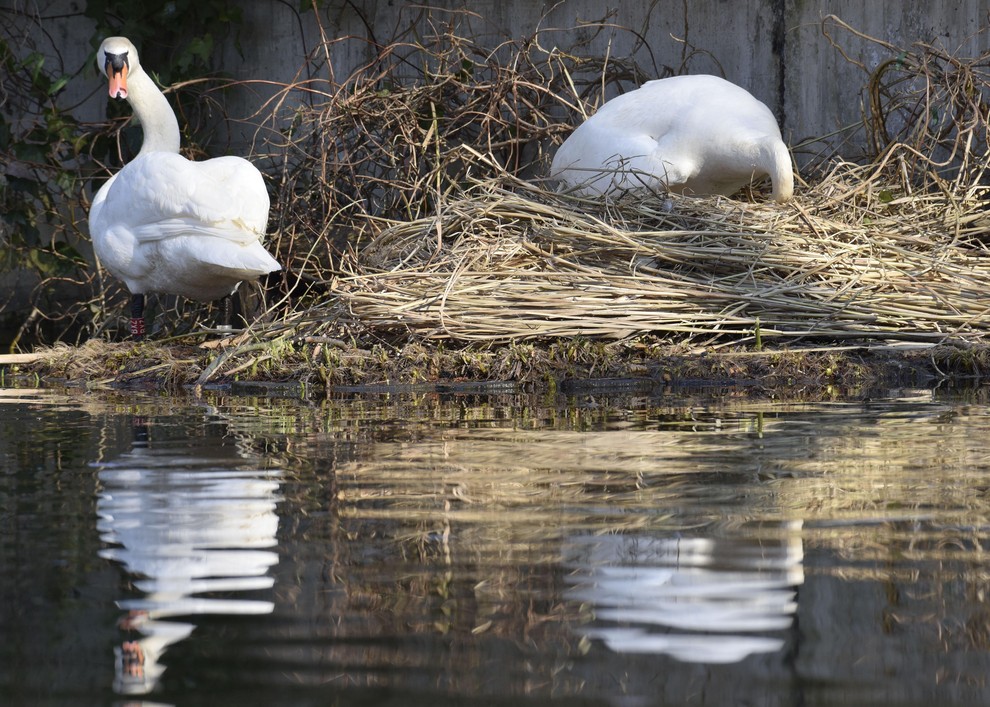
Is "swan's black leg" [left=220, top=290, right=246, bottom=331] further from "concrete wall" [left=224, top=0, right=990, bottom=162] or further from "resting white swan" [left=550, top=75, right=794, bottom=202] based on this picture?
"resting white swan" [left=550, top=75, right=794, bottom=202]

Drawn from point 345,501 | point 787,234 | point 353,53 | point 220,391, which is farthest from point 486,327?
point 353,53

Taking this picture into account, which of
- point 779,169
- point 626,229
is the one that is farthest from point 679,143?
point 626,229

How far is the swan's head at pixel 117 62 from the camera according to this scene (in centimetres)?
762

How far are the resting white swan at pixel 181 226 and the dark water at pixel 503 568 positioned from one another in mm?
2754

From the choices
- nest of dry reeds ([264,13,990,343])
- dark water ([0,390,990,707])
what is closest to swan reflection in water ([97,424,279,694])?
dark water ([0,390,990,707])

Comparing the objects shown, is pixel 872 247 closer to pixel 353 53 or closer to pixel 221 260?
pixel 221 260

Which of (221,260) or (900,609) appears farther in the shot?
(221,260)

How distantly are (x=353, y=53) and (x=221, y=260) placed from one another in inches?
106

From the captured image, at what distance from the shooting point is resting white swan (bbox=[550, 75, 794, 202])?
22.1 ft

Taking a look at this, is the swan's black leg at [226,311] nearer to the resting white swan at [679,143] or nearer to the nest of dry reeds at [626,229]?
the nest of dry reeds at [626,229]

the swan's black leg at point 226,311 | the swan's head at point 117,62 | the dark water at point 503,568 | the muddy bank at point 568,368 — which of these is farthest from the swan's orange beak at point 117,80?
the dark water at point 503,568

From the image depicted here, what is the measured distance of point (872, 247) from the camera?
6.16 m

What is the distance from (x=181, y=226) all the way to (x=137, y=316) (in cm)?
79

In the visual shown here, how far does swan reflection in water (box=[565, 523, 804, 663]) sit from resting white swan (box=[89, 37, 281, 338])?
174 inches
